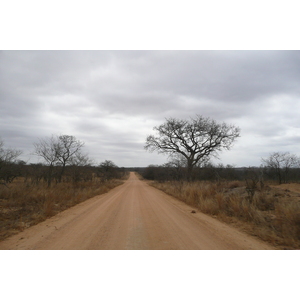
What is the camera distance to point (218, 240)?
5.48 metres

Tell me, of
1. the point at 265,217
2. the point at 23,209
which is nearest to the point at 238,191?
the point at 265,217

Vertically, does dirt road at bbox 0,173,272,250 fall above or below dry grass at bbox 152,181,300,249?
below

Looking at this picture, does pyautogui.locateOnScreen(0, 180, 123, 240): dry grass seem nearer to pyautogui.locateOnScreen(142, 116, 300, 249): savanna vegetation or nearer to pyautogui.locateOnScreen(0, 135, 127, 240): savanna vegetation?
pyautogui.locateOnScreen(0, 135, 127, 240): savanna vegetation

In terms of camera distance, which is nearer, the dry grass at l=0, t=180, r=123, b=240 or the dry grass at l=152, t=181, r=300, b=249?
the dry grass at l=152, t=181, r=300, b=249

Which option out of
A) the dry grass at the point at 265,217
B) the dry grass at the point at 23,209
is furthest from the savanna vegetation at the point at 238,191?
the dry grass at the point at 23,209

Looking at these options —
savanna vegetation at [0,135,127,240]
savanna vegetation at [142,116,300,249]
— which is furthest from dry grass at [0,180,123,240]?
savanna vegetation at [142,116,300,249]

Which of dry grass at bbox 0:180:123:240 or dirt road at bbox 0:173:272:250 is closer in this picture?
Result: dirt road at bbox 0:173:272:250

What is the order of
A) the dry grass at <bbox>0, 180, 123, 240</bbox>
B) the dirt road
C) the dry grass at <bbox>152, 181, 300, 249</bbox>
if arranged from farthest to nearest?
the dry grass at <bbox>0, 180, 123, 240</bbox> → the dry grass at <bbox>152, 181, 300, 249</bbox> → the dirt road

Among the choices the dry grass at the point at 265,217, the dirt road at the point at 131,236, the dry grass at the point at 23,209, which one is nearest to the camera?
the dirt road at the point at 131,236

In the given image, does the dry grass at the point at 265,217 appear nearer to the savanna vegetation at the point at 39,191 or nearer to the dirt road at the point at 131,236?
the dirt road at the point at 131,236

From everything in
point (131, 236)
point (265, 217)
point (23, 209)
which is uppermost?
point (265, 217)

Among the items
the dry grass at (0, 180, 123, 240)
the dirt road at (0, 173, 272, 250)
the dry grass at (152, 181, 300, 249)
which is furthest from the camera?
the dry grass at (0, 180, 123, 240)

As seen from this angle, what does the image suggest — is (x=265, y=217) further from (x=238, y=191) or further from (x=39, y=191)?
(x=39, y=191)

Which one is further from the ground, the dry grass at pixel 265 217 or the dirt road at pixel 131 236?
the dry grass at pixel 265 217
